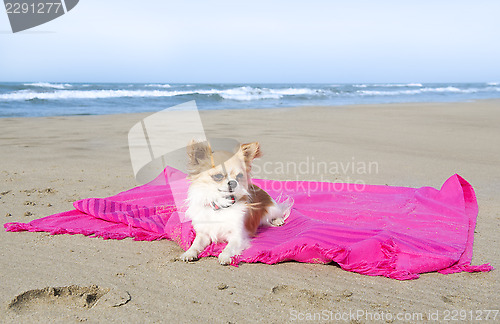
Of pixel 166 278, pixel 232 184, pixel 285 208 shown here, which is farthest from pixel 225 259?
pixel 285 208

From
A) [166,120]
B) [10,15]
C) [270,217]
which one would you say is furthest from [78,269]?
[166,120]

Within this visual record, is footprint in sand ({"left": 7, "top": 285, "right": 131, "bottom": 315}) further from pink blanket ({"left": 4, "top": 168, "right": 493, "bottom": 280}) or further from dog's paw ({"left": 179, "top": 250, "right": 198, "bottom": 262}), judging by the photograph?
pink blanket ({"left": 4, "top": 168, "right": 493, "bottom": 280})

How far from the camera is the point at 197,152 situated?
118 inches

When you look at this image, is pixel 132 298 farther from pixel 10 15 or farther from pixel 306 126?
pixel 306 126

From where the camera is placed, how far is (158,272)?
2.67 meters

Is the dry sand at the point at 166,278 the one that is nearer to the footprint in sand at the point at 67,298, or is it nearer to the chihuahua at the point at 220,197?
the footprint in sand at the point at 67,298

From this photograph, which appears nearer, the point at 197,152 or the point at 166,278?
the point at 166,278

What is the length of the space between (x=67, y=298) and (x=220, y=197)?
1.17 metres

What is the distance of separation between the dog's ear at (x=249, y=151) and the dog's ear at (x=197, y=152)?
258 mm

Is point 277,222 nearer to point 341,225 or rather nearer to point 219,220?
point 341,225

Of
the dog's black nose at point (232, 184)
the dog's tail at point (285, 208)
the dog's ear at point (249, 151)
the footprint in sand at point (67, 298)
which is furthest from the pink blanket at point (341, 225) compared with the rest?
the footprint in sand at point (67, 298)

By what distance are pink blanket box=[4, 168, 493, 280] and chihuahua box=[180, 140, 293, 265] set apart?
0.37 feet

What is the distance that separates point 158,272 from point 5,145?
19.6ft

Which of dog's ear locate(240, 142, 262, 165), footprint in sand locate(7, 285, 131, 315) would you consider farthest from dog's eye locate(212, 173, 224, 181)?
footprint in sand locate(7, 285, 131, 315)
